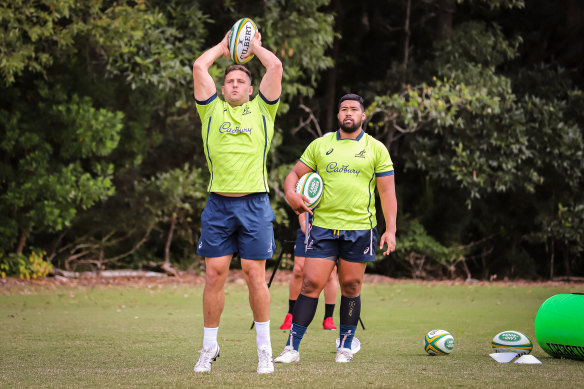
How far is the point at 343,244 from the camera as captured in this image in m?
Result: 6.11

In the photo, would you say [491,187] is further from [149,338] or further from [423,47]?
[149,338]

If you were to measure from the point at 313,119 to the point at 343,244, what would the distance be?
1334cm

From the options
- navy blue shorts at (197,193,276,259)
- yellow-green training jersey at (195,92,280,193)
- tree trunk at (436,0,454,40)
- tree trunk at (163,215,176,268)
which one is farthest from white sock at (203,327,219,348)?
tree trunk at (436,0,454,40)

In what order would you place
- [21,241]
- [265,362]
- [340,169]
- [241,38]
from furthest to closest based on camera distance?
[21,241] → [340,169] → [241,38] → [265,362]

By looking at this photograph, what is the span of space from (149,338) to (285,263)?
38.8 ft

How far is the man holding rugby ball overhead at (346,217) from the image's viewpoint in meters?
6.07

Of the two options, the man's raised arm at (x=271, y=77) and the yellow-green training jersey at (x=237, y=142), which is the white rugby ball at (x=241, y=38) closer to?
the man's raised arm at (x=271, y=77)

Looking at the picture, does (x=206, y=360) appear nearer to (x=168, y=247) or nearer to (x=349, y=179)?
(x=349, y=179)

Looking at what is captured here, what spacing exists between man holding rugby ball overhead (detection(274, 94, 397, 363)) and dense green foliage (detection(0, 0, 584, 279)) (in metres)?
7.80

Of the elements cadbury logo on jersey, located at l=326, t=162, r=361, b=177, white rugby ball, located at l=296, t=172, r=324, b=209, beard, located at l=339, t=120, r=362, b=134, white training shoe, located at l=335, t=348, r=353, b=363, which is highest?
beard, located at l=339, t=120, r=362, b=134

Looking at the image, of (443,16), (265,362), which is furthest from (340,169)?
(443,16)

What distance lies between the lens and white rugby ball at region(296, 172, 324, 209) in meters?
6.12

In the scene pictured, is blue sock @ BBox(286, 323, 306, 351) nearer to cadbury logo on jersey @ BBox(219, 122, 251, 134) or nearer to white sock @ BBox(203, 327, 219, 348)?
white sock @ BBox(203, 327, 219, 348)

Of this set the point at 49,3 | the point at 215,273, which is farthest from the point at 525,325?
the point at 49,3
